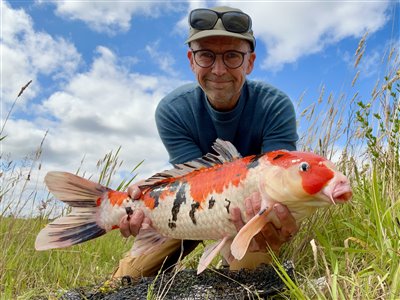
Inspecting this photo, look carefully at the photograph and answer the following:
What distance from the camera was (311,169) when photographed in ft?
6.37

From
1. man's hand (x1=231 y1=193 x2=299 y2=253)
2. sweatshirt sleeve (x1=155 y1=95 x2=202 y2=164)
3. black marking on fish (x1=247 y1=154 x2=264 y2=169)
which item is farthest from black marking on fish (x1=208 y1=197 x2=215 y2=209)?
sweatshirt sleeve (x1=155 y1=95 x2=202 y2=164)

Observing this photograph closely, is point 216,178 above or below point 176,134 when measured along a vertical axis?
below

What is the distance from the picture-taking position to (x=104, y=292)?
2.66 meters

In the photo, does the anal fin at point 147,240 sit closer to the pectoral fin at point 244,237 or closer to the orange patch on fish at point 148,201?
the orange patch on fish at point 148,201

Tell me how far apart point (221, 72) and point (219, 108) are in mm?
382

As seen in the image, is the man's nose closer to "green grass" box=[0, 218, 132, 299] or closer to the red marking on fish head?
the red marking on fish head

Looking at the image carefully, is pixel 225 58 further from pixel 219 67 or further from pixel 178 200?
pixel 178 200

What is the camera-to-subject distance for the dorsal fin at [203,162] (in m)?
2.46

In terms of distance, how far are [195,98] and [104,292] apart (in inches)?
61.1

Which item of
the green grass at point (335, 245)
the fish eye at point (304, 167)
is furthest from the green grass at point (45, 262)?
the fish eye at point (304, 167)

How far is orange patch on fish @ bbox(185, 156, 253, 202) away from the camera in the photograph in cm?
223

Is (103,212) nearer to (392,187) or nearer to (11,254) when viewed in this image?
(11,254)

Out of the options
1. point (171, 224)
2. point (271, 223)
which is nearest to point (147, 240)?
point (171, 224)

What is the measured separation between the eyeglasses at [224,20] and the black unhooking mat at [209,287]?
152 centimetres
